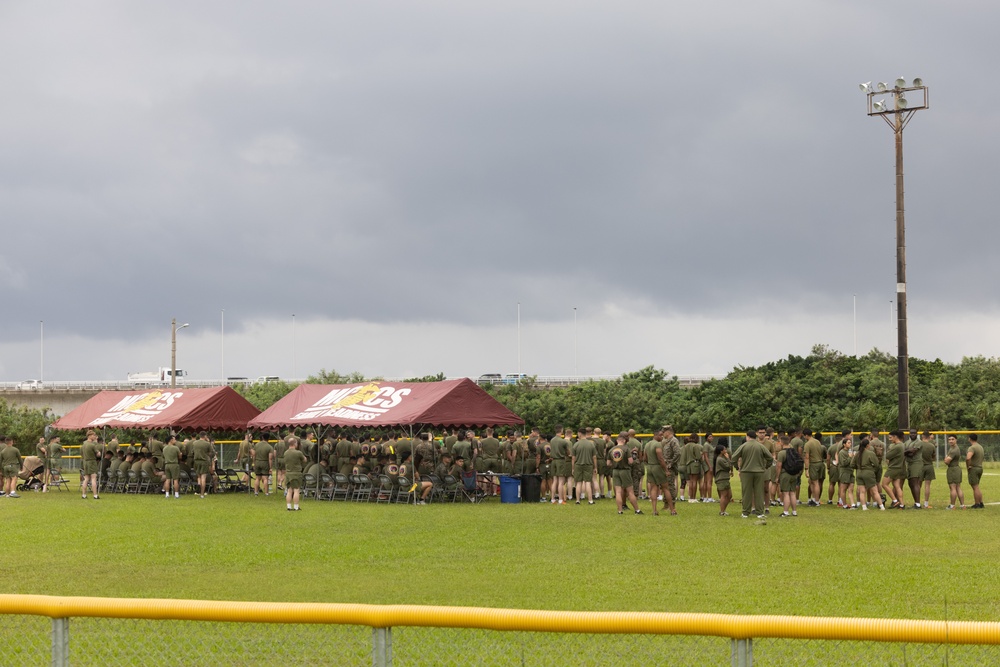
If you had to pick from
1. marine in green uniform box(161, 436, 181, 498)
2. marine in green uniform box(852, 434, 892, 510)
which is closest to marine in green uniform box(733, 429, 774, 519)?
marine in green uniform box(852, 434, 892, 510)

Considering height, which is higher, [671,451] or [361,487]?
[671,451]

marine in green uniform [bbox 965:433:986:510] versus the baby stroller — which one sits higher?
marine in green uniform [bbox 965:433:986:510]

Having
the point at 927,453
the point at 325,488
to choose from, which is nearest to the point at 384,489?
the point at 325,488

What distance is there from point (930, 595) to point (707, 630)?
305 inches

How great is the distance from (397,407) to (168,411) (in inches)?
336

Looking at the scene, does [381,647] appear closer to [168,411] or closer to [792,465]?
[792,465]

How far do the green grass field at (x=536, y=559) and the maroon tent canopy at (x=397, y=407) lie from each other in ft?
11.2

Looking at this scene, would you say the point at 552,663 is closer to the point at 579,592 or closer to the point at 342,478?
the point at 579,592

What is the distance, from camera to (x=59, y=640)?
534 cm

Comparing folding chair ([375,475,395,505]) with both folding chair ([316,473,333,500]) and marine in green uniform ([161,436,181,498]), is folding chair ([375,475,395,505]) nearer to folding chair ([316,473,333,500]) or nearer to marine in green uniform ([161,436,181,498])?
folding chair ([316,473,333,500])

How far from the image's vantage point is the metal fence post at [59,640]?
17.5 ft

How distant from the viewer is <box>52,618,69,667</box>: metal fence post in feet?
17.5

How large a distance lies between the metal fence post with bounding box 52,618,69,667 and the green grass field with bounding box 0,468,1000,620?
19.2 ft

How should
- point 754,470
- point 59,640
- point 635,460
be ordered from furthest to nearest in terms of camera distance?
point 635,460, point 754,470, point 59,640
